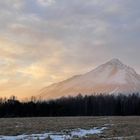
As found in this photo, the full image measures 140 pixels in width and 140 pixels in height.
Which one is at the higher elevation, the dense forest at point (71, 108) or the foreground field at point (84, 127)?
the dense forest at point (71, 108)

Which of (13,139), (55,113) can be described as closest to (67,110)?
(55,113)

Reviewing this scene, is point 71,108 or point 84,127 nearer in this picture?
point 84,127

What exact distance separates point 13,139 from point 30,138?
132 centimetres

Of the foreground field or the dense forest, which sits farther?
the dense forest

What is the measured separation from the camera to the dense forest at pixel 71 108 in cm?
10766

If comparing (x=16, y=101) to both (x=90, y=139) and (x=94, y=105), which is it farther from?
(x=90, y=139)

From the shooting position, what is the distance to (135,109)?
121 meters

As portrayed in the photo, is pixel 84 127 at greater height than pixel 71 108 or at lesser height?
lesser

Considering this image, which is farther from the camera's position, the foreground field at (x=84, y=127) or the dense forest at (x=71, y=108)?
the dense forest at (x=71, y=108)

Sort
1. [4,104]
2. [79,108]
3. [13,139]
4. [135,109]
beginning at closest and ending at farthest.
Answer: [13,139] → [4,104] → [135,109] → [79,108]

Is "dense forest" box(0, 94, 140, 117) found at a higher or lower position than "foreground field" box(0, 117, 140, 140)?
higher

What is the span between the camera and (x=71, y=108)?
125 m

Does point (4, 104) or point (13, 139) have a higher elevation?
point (4, 104)

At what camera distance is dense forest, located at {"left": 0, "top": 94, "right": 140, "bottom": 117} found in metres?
108
